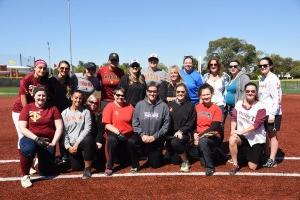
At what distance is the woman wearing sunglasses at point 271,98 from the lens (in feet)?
21.0

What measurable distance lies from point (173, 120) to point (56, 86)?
2.27 meters

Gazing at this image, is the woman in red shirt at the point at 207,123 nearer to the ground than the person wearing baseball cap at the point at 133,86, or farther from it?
nearer to the ground

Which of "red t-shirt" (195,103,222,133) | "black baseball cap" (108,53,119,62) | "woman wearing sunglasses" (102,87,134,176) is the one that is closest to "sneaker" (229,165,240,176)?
"red t-shirt" (195,103,222,133)

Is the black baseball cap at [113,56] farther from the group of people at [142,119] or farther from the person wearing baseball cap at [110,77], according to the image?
the group of people at [142,119]

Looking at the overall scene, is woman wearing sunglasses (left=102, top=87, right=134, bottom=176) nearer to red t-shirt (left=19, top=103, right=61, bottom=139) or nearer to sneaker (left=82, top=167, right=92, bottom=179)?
sneaker (left=82, top=167, right=92, bottom=179)

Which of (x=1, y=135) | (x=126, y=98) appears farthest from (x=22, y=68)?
(x=126, y=98)

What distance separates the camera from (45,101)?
19.4ft

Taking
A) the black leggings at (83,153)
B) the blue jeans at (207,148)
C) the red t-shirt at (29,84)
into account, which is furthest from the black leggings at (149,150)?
the red t-shirt at (29,84)

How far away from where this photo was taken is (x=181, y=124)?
21.5 feet

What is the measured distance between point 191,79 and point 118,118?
5.85 ft

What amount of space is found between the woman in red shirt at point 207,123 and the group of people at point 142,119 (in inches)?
0.7

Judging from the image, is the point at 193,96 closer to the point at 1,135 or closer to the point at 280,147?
the point at 280,147

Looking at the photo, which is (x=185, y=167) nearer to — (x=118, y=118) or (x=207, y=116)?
(x=207, y=116)

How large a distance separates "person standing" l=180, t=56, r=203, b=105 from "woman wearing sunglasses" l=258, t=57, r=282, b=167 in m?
1.26
